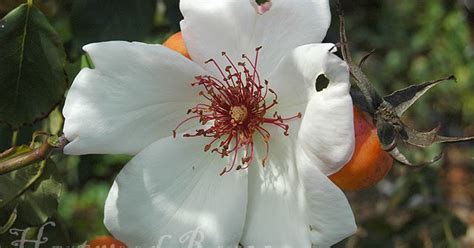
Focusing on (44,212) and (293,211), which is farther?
(44,212)

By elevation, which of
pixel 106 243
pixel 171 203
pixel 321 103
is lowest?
pixel 106 243

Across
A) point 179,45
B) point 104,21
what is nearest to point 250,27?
point 179,45

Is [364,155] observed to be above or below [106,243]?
above

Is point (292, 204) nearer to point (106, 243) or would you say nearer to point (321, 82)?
point (321, 82)

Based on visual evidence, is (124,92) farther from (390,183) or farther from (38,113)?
(390,183)

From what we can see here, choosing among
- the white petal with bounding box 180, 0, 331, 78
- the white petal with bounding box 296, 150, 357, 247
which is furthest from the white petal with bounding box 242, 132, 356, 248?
the white petal with bounding box 180, 0, 331, 78

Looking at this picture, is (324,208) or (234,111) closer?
(324,208)

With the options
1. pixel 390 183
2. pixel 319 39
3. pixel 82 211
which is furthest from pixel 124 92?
pixel 390 183

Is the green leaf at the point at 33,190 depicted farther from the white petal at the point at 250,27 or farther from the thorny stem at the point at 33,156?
the white petal at the point at 250,27
